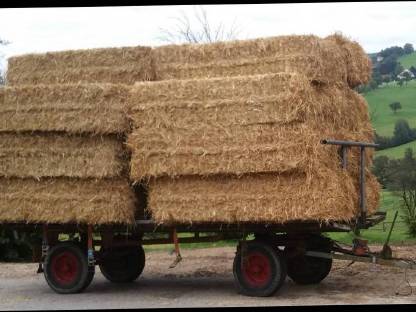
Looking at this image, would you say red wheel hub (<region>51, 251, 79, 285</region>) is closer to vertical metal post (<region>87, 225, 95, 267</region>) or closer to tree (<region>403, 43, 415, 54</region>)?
vertical metal post (<region>87, 225, 95, 267</region>)

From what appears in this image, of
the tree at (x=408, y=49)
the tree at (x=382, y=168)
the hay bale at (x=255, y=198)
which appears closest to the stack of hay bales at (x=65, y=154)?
the hay bale at (x=255, y=198)

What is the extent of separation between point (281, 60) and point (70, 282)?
4571 mm

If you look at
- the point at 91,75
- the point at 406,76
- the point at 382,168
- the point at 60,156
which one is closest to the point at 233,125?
the point at 60,156

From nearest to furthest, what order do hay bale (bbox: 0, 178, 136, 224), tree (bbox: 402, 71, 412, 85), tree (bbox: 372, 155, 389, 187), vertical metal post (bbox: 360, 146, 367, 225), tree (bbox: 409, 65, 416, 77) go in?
vertical metal post (bbox: 360, 146, 367, 225)
hay bale (bbox: 0, 178, 136, 224)
tree (bbox: 372, 155, 389, 187)
tree (bbox: 402, 71, 412, 85)
tree (bbox: 409, 65, 416, 77)

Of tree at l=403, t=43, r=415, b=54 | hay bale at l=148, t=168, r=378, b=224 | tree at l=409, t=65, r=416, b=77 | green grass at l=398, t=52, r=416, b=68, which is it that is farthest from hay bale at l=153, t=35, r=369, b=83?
tree at l=403, t=43, r=415, b=54

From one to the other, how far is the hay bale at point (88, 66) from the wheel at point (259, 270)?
3139mm

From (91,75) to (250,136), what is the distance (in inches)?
120

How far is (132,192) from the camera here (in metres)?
10.2

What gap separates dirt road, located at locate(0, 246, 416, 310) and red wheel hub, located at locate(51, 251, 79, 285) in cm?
29

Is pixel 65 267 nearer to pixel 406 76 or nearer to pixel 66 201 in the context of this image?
pixel 66 201

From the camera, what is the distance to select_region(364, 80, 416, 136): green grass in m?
41.3

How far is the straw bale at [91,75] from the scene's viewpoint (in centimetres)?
1086

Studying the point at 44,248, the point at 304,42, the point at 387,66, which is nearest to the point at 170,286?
the point at 44,248

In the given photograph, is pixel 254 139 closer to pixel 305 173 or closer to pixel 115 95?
pixel 305 173
